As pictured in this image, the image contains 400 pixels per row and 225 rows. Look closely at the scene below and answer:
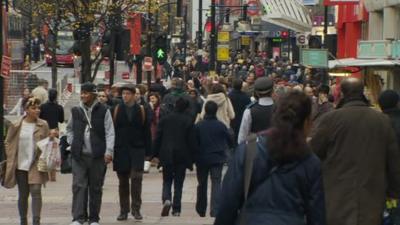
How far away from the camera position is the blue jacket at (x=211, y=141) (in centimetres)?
1484

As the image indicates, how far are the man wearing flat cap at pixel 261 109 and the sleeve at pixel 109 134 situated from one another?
5.68 feet

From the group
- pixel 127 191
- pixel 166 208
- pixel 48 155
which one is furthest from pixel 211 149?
pixel 48 155

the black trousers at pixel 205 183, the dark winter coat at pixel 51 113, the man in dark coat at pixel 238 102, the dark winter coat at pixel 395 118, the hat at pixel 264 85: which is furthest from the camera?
the dark winter coat at pixel 51 113

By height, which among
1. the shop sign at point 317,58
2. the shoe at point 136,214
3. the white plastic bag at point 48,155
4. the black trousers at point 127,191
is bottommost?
the shoe at point 136,214

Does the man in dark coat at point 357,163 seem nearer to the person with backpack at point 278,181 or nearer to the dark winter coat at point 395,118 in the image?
the dark winter coat at point 395,118

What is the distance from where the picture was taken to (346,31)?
153ft

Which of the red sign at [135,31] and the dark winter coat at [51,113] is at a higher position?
the red sign at [135,31]

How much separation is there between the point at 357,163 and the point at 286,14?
133ft

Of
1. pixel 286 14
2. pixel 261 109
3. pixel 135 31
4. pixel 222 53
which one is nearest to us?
pixel 261 109

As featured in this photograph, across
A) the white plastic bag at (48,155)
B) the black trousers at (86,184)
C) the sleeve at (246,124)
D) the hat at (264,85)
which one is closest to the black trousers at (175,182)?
the black trousers at (86,184)

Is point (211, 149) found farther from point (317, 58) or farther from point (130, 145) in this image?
point (317, 58)

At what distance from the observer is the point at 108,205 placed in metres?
17.0

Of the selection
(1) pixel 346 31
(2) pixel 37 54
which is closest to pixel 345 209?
(1) pixel 346 31

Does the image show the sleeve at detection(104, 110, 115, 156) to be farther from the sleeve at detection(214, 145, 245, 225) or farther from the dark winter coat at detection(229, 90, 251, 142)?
the sleeve at detection(214, 145, 245, 225)
